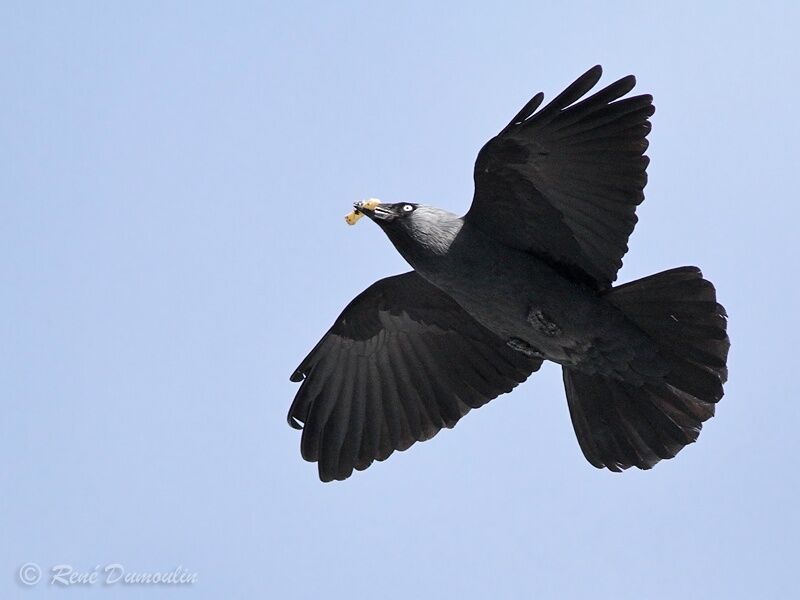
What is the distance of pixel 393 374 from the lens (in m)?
12.5

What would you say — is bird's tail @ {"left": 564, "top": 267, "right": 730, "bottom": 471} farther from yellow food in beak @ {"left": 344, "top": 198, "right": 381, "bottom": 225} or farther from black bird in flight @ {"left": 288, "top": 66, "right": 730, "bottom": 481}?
yellow food in beak @ {"left": 344, "top": 198, "right": 381, "bottom": 225}

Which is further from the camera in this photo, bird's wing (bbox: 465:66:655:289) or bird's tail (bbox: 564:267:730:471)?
bird's tail (bbox: 564:267:730:471)

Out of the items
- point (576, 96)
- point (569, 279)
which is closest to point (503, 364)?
point (569, 279)

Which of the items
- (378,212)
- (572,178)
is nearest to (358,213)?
(378,212)

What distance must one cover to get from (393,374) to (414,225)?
2116 mm

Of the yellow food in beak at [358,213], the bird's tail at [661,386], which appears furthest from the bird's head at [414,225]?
the bird's tail at [661,386]

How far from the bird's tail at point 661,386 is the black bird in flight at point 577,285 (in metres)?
0.01

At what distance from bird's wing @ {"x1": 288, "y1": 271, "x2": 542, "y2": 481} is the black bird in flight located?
0.10 feet

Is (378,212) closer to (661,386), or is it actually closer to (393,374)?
(393,374)

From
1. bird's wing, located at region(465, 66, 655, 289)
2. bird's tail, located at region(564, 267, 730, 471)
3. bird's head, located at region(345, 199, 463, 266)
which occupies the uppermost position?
bird's wing, located at region(465, 66, 655, 289)

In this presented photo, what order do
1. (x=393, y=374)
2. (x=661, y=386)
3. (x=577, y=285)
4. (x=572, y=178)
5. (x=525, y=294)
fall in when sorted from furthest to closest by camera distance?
1. (x=393, y=374)
2. (x=661, y=386)
3. (x=577, y=285)
4. (x=525, y=294)
5. (x=572, y=178)

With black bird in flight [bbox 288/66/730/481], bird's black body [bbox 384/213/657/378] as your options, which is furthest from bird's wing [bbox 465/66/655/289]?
bird's black body [bbox 384/213/657/378]

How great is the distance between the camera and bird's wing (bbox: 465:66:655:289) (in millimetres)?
10086

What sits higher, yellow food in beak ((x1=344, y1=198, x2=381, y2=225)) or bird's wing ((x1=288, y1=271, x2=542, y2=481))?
yellow food in beak ((x1=344, y1=198, x2=381, y2=225))
